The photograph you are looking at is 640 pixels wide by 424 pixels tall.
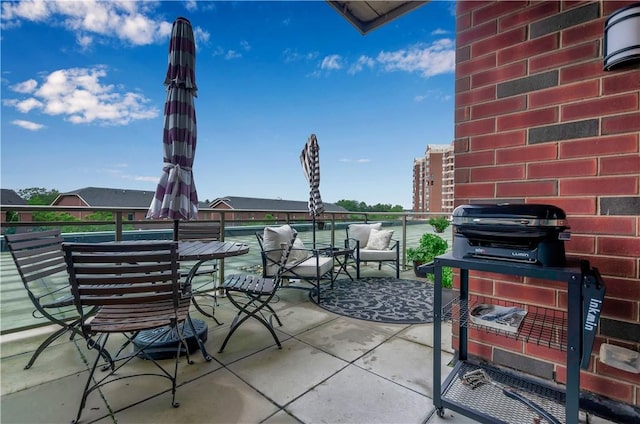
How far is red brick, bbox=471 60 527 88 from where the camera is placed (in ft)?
5.61

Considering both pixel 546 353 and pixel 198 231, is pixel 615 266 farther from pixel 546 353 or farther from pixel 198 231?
pixel 198 231

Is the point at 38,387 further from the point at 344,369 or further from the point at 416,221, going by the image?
the point at 416,221

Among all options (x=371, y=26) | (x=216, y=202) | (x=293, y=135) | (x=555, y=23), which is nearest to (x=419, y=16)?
(x=371, y=26)

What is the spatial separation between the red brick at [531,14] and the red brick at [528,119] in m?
0.52

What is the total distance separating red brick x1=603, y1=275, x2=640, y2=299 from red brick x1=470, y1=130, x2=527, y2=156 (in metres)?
0.81

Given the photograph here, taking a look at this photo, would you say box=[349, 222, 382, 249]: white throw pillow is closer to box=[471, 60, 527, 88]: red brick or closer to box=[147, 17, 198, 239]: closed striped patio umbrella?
box=[147, 17, 198, 239]: closed striped patio umbrella

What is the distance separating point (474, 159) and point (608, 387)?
1372mm

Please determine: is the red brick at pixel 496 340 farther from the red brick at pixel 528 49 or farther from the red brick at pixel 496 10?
the red brick at pixel 496 10

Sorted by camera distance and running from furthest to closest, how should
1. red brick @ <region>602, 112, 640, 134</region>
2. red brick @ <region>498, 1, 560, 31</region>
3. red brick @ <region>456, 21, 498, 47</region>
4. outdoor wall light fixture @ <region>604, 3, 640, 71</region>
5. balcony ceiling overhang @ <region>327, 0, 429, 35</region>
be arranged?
balcony ceiling overhang @ <region>327, 0, 429, 35</region> → red brick @ <region>456, 21, 498, 47</region> → red brick @ <region>498, 1, 560, 31</region> → red brick @ <region>602, 112, 640, 134</region> → outdoor wall light fixture @ <region>604, 3, 640, 71</region>

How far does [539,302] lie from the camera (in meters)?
1.66

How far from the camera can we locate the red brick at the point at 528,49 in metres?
1.61

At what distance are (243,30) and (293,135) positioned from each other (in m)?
10.4

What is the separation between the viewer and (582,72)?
1515 millimetres

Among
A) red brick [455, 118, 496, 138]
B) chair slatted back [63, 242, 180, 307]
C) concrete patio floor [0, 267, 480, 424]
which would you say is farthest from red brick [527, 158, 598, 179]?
chair slatted back [63, 242, 180, 307]
